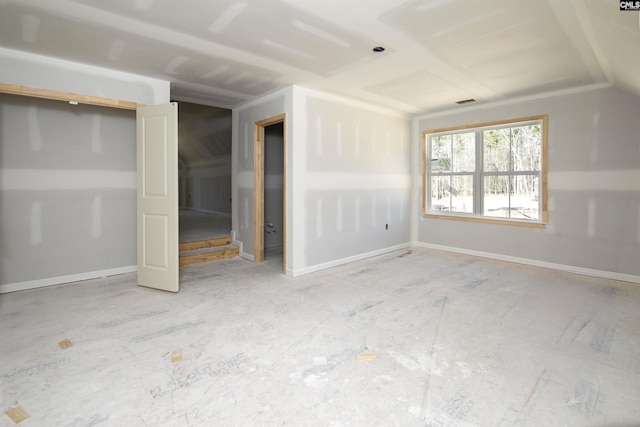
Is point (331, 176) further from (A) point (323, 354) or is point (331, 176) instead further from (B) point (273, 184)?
(A) point (323, 354)

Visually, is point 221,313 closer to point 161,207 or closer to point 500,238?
point 161,207

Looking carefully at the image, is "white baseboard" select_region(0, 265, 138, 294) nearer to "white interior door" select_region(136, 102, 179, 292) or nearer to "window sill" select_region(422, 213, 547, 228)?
"white interior door" select_region(136, 102, 179, 292)

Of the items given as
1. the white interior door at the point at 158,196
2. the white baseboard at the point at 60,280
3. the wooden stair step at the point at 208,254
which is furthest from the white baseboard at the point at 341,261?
the white baseboard at the point at 60,280

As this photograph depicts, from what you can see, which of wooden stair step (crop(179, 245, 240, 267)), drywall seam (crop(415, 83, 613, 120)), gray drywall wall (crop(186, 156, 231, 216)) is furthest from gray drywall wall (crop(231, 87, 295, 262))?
gray drywall wall (crop(186, 156, 231, 216))

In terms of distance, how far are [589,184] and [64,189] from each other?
6775mm

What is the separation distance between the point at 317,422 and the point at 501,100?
5330 millimetres

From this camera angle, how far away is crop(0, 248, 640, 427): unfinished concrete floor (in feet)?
5.80

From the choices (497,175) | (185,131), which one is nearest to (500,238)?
(497,175)

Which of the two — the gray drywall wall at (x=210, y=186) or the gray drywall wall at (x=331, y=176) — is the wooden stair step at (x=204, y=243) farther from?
the gray drywall wall at (x=210, y=186)

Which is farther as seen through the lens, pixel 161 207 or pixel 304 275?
pixel 304 275

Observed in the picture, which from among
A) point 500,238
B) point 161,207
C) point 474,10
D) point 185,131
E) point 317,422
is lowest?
point 317,422

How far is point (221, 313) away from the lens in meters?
3.08

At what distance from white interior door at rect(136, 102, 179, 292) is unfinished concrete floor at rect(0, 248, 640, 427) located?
0.86 feet

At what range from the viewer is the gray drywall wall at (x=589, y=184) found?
13.4 feet
